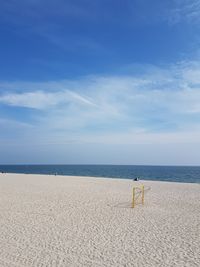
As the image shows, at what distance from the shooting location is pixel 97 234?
32.3 feet

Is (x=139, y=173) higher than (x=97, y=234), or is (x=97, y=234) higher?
(x=139, y=173)

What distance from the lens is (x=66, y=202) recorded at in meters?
16.4

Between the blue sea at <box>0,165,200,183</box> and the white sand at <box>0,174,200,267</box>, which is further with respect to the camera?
the blue sea at <box>0,165,200,183</box>

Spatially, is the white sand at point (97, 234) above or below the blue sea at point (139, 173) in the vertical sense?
below

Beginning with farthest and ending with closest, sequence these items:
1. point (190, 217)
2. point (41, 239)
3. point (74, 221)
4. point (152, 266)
A: point (190, 217) < point (74, 221) < point (41, 239) < point (152, 266)

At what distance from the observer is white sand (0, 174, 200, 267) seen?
7.47 metres

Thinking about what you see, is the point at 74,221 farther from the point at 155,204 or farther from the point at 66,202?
Answer: the point at 155,204

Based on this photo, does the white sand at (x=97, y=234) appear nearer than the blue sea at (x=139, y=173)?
Yes

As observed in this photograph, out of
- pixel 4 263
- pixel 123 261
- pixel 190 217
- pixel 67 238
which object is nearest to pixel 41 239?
pixel 67 238

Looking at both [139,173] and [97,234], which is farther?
[139,173]

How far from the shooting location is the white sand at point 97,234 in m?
7.47

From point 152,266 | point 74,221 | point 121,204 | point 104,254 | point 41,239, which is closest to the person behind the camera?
point 152,266

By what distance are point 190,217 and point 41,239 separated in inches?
262

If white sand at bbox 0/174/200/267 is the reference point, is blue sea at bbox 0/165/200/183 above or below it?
above
